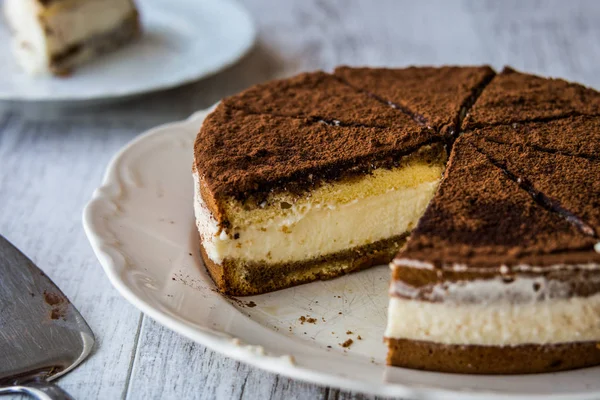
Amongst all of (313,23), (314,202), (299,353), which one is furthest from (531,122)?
(313,23)

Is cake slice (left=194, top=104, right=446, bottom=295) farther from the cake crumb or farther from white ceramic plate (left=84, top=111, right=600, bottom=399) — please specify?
the cake crumb

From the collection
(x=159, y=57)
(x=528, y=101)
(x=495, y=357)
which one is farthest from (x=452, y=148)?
(x=159, y=57)

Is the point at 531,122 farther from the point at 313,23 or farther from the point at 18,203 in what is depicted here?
the point at 313,23

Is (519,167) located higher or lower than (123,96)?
higher

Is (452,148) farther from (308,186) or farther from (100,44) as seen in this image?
(100,44)

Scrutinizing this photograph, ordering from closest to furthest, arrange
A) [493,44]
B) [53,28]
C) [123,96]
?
[123,96]
[53,28]
[493,44]

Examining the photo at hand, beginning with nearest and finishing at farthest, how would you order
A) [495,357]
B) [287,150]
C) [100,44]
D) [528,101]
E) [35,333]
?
[495,357], [35,333], [287,150], [528,101], [100,44]
